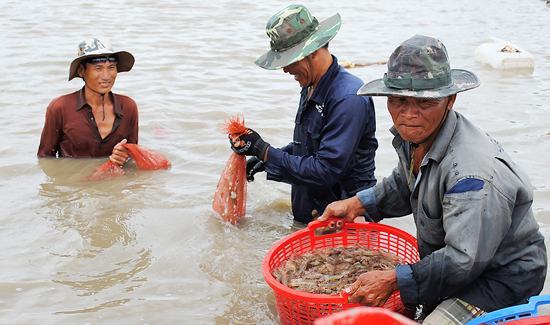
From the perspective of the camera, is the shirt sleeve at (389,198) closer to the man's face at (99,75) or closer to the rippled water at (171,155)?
the rippled water at (171,155)

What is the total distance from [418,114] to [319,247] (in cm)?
144

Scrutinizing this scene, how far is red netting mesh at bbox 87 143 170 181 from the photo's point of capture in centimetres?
604

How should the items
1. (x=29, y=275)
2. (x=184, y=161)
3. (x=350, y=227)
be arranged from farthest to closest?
(x=184, y=161) → (x=29, y=275) → (x=350, y=227)

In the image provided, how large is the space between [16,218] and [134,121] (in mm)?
1381

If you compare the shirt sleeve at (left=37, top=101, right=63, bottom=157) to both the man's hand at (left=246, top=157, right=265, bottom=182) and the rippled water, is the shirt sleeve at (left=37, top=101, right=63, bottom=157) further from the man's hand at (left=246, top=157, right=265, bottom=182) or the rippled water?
the man's hand at (left=246, top=157, right=265, bottom=182)

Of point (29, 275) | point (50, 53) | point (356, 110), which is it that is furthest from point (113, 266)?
Answer: point (50, 53)

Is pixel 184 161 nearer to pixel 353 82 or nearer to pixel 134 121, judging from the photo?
pixel 134 121

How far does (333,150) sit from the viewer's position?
417 cm

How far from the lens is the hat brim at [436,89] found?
2847mm

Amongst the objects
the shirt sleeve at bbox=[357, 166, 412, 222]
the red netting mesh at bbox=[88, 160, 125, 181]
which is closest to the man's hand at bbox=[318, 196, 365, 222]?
the shirt sleeve at bbox=[357, 166, 412, 222]

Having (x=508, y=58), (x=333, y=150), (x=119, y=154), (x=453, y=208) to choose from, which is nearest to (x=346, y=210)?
(x=333, y=150)

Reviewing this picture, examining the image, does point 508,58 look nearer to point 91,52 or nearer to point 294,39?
point 91,52

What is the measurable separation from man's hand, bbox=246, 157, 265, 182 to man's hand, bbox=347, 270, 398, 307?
217 centimetres

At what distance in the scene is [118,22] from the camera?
541 inches
